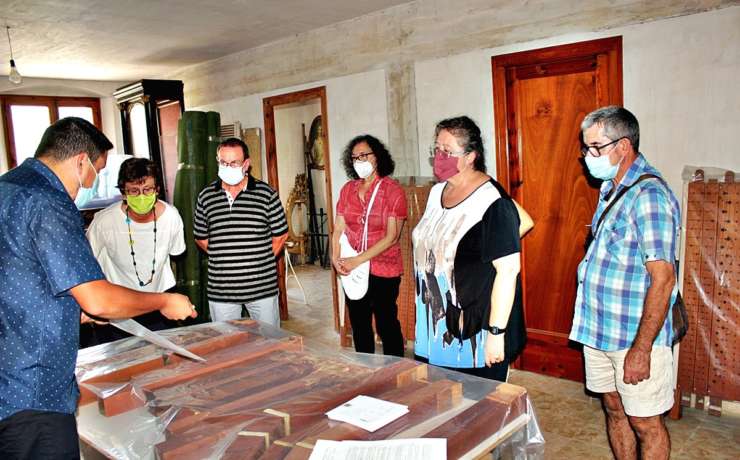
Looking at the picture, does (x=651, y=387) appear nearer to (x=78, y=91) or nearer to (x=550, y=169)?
(x=550, y=169)

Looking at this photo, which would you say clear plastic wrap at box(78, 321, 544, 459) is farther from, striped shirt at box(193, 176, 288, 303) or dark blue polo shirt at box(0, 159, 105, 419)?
striped shirt at box(193, 176, 288, 303)

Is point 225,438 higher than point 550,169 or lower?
lower

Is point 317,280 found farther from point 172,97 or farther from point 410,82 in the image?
point 410,82

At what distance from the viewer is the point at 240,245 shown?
3055 millimetres

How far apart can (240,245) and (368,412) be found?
5.86 feet

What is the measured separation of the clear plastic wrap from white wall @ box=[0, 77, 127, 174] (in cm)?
599

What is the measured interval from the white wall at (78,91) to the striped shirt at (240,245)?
4.67 meters

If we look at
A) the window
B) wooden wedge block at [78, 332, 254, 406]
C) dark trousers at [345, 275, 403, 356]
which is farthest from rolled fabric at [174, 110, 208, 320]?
wooden wedge block at [78, 332, 254, 406]

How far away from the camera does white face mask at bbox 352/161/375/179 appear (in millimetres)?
3461

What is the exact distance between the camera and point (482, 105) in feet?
12.6

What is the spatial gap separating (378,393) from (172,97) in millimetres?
5687

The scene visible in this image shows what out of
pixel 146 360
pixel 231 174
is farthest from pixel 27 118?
pixel 146 360

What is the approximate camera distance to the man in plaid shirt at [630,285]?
1948 mm

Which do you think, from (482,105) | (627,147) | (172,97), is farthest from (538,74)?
(172,97)
